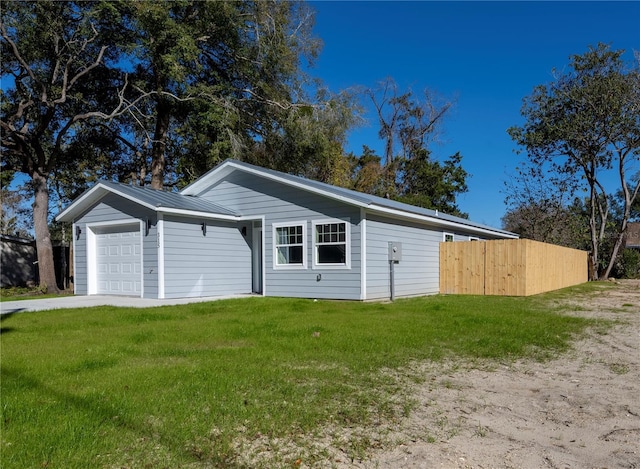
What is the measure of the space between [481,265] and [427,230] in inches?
81.1

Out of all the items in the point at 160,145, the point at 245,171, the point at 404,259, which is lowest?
the point at 404,259

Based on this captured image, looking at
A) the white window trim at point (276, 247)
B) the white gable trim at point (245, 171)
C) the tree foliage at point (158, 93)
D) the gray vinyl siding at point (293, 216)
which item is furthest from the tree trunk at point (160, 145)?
the white window trim at point (276, 247)

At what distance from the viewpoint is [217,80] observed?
20.6 m

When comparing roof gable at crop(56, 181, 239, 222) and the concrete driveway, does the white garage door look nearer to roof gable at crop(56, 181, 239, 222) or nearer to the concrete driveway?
the concrete driveway

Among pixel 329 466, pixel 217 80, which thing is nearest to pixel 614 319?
pixel 329 466

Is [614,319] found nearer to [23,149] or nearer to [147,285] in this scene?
[147,285]

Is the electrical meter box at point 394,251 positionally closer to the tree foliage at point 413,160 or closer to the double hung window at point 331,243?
the double hung window at point 331,243

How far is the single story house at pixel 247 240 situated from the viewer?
12.2 m

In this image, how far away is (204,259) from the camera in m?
13.3

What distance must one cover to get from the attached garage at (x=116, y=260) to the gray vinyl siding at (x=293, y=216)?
9.46ft

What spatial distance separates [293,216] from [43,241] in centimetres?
1004

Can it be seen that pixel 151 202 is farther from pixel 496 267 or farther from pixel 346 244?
pixel 496 267

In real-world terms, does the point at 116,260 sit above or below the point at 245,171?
below

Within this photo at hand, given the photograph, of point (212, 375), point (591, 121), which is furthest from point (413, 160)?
point (212, 375)
